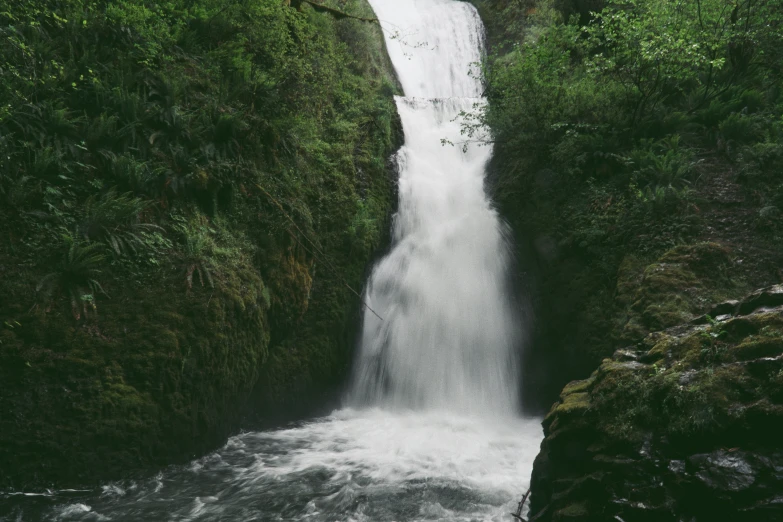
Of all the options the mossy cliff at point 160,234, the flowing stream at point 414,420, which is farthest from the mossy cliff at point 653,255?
→ the mossy cliff at point 160,234

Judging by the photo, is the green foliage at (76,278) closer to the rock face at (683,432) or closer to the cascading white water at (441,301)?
the cascading white water at (441,301)

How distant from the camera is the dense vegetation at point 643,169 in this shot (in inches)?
297

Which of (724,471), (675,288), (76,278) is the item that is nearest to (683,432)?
(724,471)

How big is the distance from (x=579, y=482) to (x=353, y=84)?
468 inches

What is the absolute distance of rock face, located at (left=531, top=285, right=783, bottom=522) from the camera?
304 cm

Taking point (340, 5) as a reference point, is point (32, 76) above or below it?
below

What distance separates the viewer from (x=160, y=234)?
6.27 metres

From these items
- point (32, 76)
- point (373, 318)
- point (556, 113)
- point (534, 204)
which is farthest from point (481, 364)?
point (32, 76)

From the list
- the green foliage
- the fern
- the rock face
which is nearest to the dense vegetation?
the rock face

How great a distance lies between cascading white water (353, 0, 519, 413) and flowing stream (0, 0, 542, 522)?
0.09ft

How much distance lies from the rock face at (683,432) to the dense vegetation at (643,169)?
3262mm

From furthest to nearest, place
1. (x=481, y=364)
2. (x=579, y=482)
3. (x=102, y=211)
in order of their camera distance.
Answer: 1. (x=481, y=364)
2. (x=102, y=211)
3. (x=579, y=482)

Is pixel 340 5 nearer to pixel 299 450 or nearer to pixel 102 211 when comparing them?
pixel 102 211

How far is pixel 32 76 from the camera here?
5957 mm
